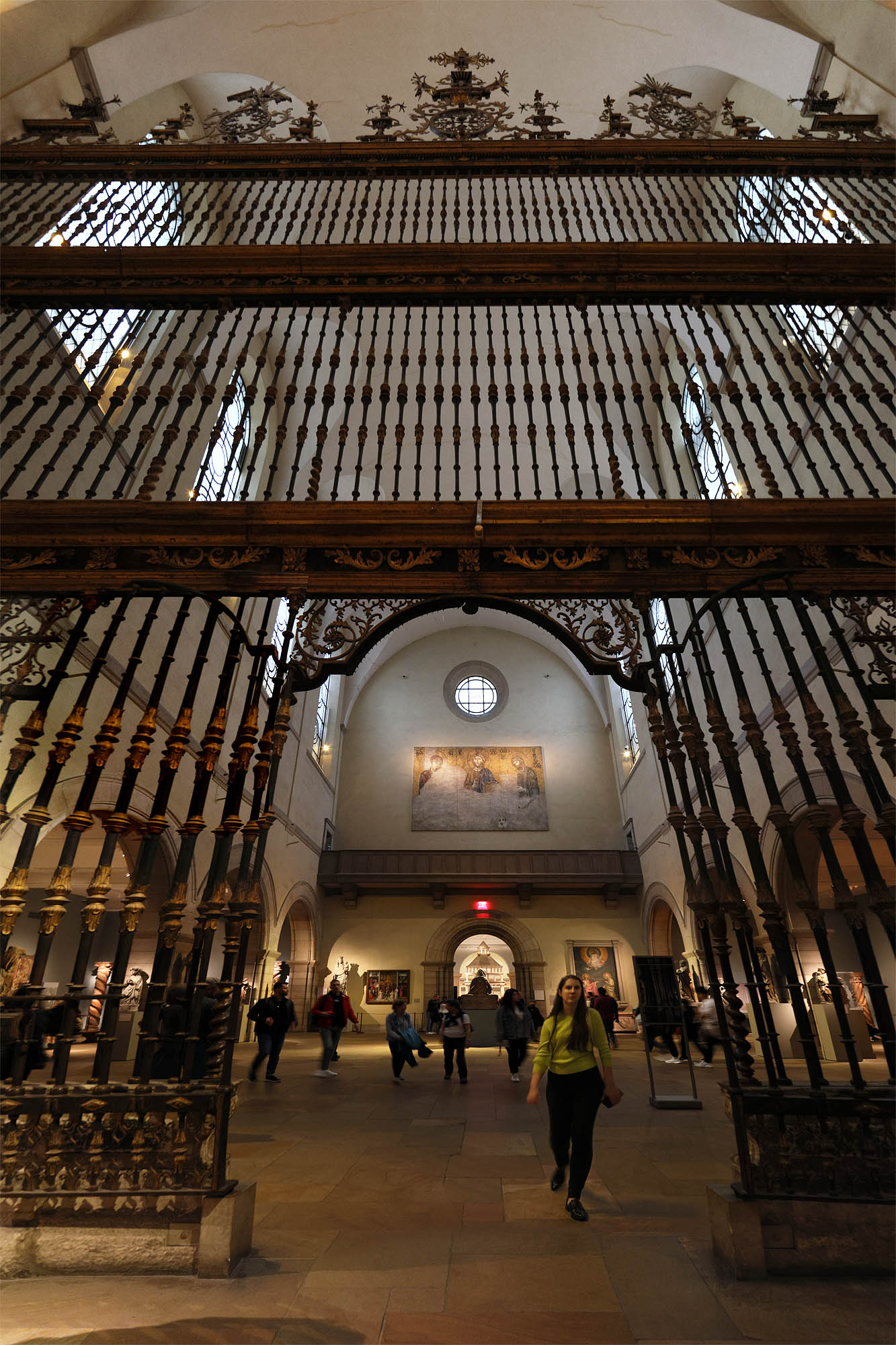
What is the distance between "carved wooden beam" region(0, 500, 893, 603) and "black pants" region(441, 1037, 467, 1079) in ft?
19.5

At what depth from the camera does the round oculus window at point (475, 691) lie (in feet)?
61.5

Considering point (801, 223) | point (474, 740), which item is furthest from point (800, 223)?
point (474, 740)

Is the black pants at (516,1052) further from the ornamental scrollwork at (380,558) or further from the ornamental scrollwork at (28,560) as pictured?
the ornamental scrollwork at (28,560)

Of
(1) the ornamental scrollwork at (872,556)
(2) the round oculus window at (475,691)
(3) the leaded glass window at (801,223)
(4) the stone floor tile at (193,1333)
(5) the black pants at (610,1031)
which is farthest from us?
(2) the round oculus window at (475,691)

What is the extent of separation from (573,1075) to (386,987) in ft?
45.6

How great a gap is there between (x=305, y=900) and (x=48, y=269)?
12813 mm

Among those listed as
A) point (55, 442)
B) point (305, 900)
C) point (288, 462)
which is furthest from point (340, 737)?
point (55, 442)

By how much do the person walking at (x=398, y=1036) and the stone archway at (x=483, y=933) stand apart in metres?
8.36

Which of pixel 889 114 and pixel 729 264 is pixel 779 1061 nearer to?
pixel 729 264

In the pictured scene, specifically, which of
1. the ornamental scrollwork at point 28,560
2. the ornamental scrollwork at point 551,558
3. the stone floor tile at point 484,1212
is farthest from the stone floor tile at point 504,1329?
the ornamental scrollwork at point 28,560

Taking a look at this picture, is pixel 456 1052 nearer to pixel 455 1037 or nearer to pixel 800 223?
pixel 455 1037

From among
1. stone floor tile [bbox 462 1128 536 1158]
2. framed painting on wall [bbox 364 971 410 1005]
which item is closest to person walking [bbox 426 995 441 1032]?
framed painting on wall [bbox 364 971 410 1005]

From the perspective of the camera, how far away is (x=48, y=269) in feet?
13.1

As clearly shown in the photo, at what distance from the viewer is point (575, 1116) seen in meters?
2.96
